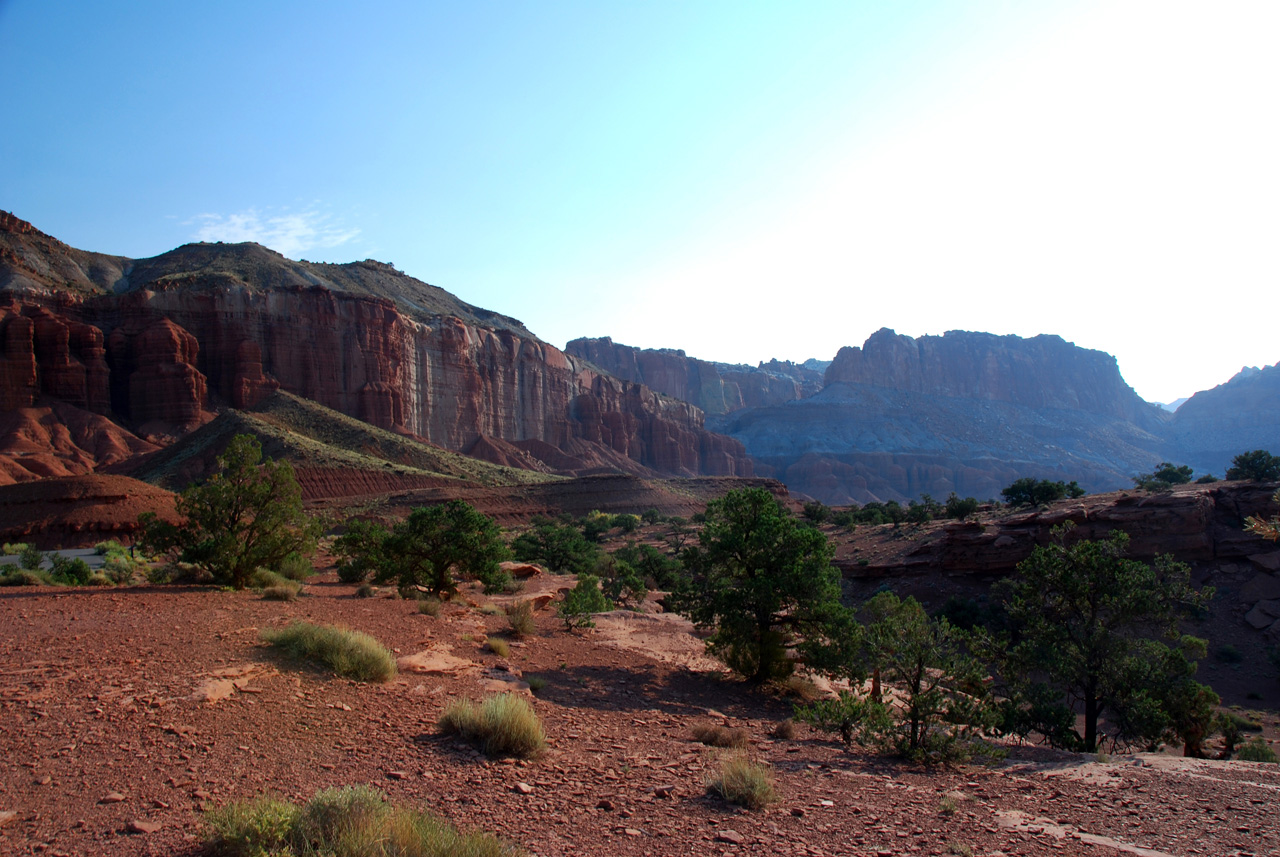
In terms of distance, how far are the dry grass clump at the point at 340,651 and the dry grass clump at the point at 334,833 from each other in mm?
4350

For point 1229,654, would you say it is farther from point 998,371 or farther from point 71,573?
point 998,371

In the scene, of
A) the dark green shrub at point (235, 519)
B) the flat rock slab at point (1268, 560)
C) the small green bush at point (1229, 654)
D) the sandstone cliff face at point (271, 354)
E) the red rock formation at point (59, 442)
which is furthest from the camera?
the sandstone cliff face at point (271, 354)

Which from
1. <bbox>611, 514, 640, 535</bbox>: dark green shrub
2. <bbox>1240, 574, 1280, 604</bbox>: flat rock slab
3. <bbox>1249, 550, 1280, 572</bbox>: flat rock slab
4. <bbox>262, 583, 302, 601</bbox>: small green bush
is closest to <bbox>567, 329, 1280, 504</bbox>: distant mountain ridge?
<bbox>611, 514, 640, 535</bbox>: dark green shrub

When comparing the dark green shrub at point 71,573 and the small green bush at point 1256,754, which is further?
the dark green shrub at point 71,573

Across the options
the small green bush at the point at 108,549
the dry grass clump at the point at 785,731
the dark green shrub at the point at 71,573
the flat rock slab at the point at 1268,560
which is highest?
the dark green shrub at the point at 71,573

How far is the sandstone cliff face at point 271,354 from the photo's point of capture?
64688mm

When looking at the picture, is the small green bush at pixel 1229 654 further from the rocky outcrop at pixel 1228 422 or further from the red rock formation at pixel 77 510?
the rocky outcrop at pixel 1228 422

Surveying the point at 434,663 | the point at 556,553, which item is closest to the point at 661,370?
the point at 556,553

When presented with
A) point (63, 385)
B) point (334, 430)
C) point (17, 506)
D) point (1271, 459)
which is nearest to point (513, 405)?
point (334, 430)

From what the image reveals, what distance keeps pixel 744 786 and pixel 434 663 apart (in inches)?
240

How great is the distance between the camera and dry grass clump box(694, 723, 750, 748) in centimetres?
880

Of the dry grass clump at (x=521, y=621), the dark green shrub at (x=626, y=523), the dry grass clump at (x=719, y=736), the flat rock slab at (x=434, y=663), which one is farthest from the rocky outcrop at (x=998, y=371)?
the dry grass clump at (x=719, y=736)

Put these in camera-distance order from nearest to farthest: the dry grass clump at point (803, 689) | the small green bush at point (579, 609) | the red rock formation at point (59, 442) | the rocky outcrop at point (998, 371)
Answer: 1. the dry grass clump at point (803, 689)
2. the small green bush at point (579, 609)
3. the red rock formation at point (59, 442)
4. the rocky outcrop at point (998, 371)

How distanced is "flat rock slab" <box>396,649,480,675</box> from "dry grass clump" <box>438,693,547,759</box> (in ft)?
9.32
